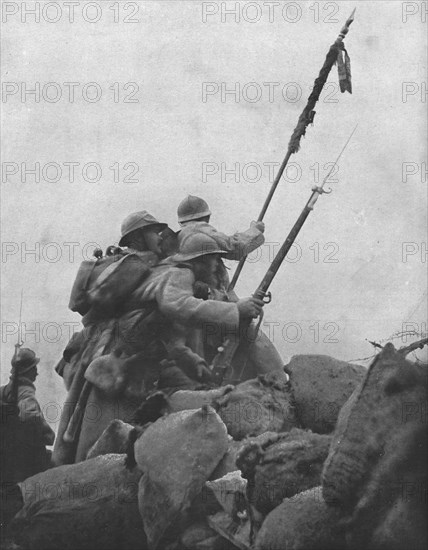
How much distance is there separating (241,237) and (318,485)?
4.52 metres

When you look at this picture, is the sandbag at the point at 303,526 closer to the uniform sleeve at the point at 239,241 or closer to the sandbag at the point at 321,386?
the sandbag at the point at 321,386

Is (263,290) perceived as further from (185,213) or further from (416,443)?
(416,443)

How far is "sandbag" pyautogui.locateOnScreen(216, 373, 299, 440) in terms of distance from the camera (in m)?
11.0

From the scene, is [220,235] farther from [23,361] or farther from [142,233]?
[23,361]

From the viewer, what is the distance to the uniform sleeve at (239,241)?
13.1 m

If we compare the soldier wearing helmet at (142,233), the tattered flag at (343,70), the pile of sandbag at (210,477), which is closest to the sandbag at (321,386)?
the pile of sandbag at (210,477)

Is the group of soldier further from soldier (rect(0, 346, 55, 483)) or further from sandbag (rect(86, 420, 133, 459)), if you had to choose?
sandbag (rect(86, 420, 133, 459))

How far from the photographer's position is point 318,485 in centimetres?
927

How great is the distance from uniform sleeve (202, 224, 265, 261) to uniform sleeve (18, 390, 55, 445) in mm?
2394

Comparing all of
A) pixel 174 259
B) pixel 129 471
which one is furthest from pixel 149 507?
pixel 174 259

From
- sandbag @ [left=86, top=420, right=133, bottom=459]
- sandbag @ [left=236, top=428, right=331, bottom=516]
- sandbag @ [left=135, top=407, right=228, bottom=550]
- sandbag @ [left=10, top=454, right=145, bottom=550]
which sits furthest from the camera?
sandbag @ [left=86, top=420, right=133, bottom=459]

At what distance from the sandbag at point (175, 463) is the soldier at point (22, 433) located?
242cm

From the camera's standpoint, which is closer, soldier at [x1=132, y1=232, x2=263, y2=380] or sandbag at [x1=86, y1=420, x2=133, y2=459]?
sandbag at [x1=86, y1=420, x2=133, y2=459]

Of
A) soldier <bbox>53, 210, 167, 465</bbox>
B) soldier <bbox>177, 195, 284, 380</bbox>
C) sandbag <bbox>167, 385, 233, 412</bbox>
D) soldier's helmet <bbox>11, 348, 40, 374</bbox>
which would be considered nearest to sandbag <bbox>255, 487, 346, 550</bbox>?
sandbag <bbox>167, 385, 233, 412</bbox>
